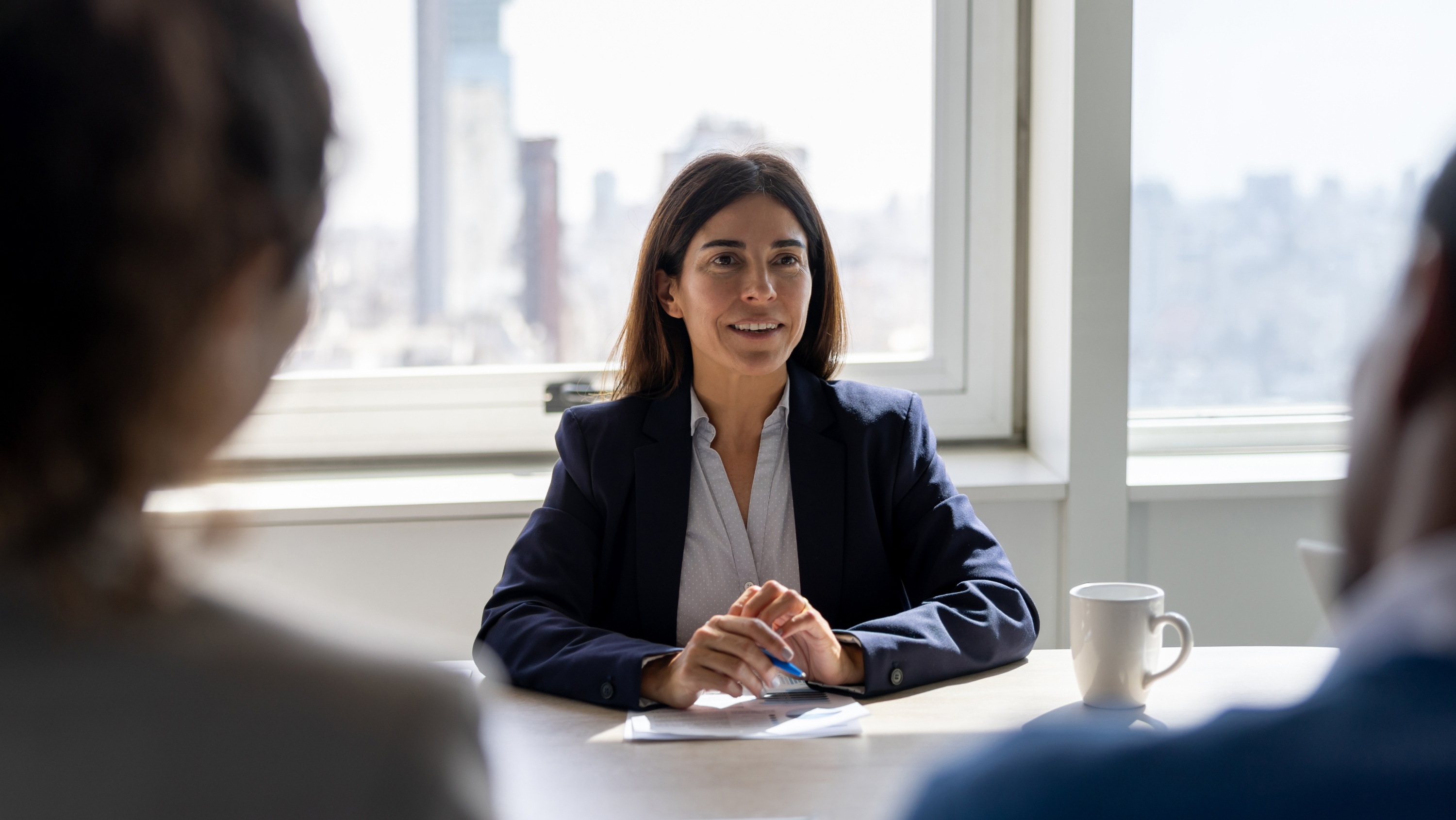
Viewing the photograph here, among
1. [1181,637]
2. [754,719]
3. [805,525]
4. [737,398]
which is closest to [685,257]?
[737,398]

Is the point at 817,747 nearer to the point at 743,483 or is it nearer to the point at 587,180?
the point at 743,483

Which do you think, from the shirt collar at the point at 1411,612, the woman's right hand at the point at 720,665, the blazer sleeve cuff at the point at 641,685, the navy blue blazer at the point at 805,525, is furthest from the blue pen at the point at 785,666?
the shirt collar at the point at 1411,612

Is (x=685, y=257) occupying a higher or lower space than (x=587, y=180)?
lower

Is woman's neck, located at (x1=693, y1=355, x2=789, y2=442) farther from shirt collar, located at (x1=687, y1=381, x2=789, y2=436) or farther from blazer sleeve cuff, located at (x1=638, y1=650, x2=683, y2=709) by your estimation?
blazer sleeve cuff, located at (x1=638, y1=650, x2=683, y2=709)

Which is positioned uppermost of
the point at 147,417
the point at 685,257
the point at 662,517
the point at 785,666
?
the point at 685,257

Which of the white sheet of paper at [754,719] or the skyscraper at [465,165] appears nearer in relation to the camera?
the white sheet of paper at [754,719]

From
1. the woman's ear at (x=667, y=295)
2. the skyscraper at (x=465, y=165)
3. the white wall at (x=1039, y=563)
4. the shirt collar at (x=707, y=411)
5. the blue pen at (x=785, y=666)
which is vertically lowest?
the white wall at (x=1039, y=563)

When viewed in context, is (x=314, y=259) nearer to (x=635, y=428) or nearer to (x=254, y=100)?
(x=254, y=100)

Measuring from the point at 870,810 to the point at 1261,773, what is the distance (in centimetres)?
68

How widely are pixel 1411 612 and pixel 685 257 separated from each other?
156 centimetres

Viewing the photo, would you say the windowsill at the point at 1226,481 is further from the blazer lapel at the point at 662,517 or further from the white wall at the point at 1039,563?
the blazer lapel at the point at 662,517

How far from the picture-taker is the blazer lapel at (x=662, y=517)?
65.8 inches

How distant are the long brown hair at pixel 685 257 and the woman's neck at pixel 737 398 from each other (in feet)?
0.20

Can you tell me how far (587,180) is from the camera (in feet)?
8.32
